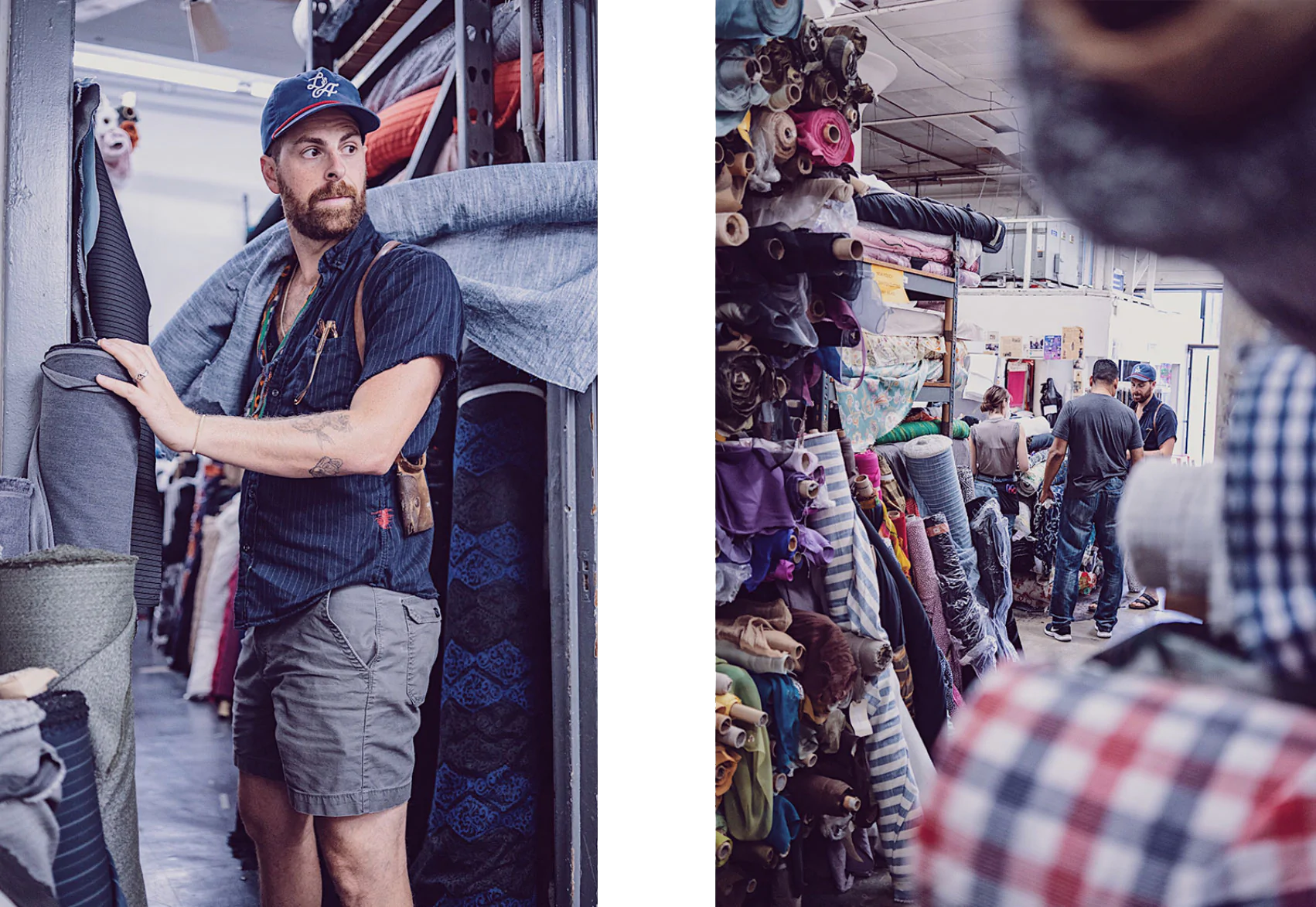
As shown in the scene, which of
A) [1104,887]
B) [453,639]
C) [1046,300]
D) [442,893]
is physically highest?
[1046,300]

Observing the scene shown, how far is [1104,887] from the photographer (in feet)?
1.27

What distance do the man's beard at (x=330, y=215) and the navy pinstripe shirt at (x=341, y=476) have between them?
0.17 feet

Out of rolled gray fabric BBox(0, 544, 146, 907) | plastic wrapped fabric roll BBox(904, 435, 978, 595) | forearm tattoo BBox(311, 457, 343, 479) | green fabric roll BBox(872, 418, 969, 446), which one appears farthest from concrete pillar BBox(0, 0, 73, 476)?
green fabric roll BBox(872, 418, 969, 446)

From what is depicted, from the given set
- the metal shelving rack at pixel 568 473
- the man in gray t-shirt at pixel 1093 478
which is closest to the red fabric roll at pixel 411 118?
the metal shelving rack at pixel 568 473

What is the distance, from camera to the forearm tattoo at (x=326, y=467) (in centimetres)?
149

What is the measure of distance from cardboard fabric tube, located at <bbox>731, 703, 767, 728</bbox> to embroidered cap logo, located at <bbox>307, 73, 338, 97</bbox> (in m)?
1.15

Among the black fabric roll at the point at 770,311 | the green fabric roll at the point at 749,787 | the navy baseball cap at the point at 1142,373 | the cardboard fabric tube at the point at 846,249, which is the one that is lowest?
the green fabric roll at the point at 749,787

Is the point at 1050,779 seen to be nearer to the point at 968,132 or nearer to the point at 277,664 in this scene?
the point at 968,132

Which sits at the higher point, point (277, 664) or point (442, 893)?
point (277, 664)

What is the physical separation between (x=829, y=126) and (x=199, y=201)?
190 cm

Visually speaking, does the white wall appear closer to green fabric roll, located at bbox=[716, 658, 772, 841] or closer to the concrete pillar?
the concrete pillar

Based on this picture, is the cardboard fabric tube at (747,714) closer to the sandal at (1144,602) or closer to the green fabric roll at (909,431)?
the green fabric roll at (909,431)

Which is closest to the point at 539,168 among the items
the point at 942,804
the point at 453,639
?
the point at 453,639

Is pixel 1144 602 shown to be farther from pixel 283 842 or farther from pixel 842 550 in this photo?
pixel 283 842
